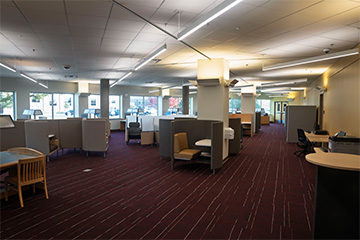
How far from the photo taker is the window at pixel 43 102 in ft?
45.4

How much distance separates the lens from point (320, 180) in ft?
8.86

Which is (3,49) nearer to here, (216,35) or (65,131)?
(65,131)

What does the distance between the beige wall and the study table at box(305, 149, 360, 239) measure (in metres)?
3.94

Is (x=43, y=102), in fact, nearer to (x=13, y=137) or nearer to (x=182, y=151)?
(x=13, y=137)

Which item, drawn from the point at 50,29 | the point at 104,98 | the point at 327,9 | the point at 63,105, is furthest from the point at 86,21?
the point at 63,105

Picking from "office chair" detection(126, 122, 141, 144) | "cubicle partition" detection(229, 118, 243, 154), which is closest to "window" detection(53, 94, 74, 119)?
"office chair" detection(126, 122, 141, 144)

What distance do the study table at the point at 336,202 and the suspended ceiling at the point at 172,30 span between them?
265 cm

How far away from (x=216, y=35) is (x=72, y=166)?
5.17 meters

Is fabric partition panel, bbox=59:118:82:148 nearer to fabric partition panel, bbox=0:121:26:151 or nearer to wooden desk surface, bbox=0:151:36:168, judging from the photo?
fabric partition panel, bbox=0:121:26:151

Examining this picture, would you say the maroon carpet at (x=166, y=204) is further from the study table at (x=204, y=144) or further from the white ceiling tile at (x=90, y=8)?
the white ceiling tile at (x=90, y=8)

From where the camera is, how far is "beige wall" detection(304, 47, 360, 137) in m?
5.95

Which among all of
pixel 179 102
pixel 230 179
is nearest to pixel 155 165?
pixel 230 179

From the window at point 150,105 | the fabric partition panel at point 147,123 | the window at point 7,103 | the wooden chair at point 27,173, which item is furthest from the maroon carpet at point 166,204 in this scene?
the window at point 150,105

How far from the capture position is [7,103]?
12844mm
